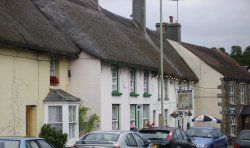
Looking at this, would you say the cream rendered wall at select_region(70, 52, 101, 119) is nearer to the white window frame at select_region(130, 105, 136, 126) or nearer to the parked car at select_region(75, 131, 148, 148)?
the white window frame at select_region(130, 105, 136, 126)

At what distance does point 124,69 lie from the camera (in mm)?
30859

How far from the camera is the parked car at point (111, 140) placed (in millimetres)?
17125

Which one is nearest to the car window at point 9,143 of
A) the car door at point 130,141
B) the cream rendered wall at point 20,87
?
the car door at point 130,141

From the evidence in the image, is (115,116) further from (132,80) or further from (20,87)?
(20,87)

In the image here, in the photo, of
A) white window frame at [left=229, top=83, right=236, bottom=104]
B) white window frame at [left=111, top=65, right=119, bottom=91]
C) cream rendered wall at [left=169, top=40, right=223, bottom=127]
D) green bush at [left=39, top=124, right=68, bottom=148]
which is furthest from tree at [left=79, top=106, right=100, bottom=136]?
white window frame at [left=229, top=83, right=236, bottom=104]

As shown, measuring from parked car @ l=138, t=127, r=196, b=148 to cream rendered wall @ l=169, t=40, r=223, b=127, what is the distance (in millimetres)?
22357

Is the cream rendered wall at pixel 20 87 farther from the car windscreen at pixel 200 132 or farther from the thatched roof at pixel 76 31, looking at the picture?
the car windscreen at pixel 200 132

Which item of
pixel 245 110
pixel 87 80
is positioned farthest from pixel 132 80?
pixel 245 110

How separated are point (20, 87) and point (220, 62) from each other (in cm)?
3020

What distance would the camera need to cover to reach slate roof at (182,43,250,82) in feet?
151

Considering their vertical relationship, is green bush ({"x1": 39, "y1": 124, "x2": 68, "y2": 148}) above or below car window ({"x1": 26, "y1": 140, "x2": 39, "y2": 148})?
below

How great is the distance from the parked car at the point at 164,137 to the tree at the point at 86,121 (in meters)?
5.93

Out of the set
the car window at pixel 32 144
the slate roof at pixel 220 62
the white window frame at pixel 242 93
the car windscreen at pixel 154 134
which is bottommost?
the car windscreen at pixel 154 134

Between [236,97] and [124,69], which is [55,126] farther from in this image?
[236,97]
